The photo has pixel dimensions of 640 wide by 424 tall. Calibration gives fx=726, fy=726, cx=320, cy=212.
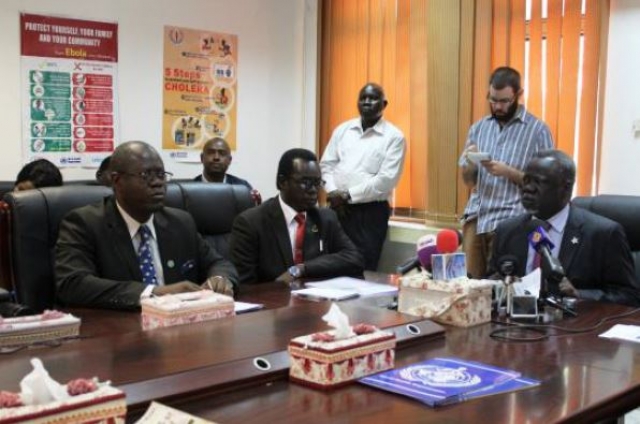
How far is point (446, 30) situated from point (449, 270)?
3.13 metres

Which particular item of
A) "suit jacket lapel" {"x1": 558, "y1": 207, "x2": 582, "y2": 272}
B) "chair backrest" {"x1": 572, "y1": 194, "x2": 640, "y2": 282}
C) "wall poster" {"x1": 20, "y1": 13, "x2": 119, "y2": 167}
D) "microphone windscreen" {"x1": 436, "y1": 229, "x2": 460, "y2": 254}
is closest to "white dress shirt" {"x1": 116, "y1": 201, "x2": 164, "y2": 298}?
"microphone windscreen" {"x1": 436, "y1": 229, "x2": 460, "y2": 254}

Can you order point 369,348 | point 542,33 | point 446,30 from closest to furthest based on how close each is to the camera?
1. point 369,348
2. point 542,33
3. point 446,30

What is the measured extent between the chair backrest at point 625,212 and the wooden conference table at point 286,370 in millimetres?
1057

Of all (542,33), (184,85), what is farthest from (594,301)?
(184,85)

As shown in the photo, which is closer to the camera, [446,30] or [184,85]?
[446,30]

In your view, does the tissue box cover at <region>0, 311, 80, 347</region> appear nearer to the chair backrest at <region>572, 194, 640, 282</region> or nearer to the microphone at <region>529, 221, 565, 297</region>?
the microphone at <region>529, 221, 565, 297</region>

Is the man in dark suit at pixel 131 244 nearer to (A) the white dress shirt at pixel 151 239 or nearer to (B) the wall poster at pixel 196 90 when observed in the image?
(A) the white dress shirt at pixel 151 239

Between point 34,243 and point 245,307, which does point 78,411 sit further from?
point 34,243

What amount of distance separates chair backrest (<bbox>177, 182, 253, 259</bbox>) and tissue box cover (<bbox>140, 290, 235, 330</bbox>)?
4.30 feet

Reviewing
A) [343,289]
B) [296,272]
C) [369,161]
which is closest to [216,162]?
[369,161]

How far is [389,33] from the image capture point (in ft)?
17.7

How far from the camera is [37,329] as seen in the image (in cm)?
172

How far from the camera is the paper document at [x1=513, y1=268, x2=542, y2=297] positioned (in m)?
2.19

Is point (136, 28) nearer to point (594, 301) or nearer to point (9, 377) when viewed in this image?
point (594, 301)
